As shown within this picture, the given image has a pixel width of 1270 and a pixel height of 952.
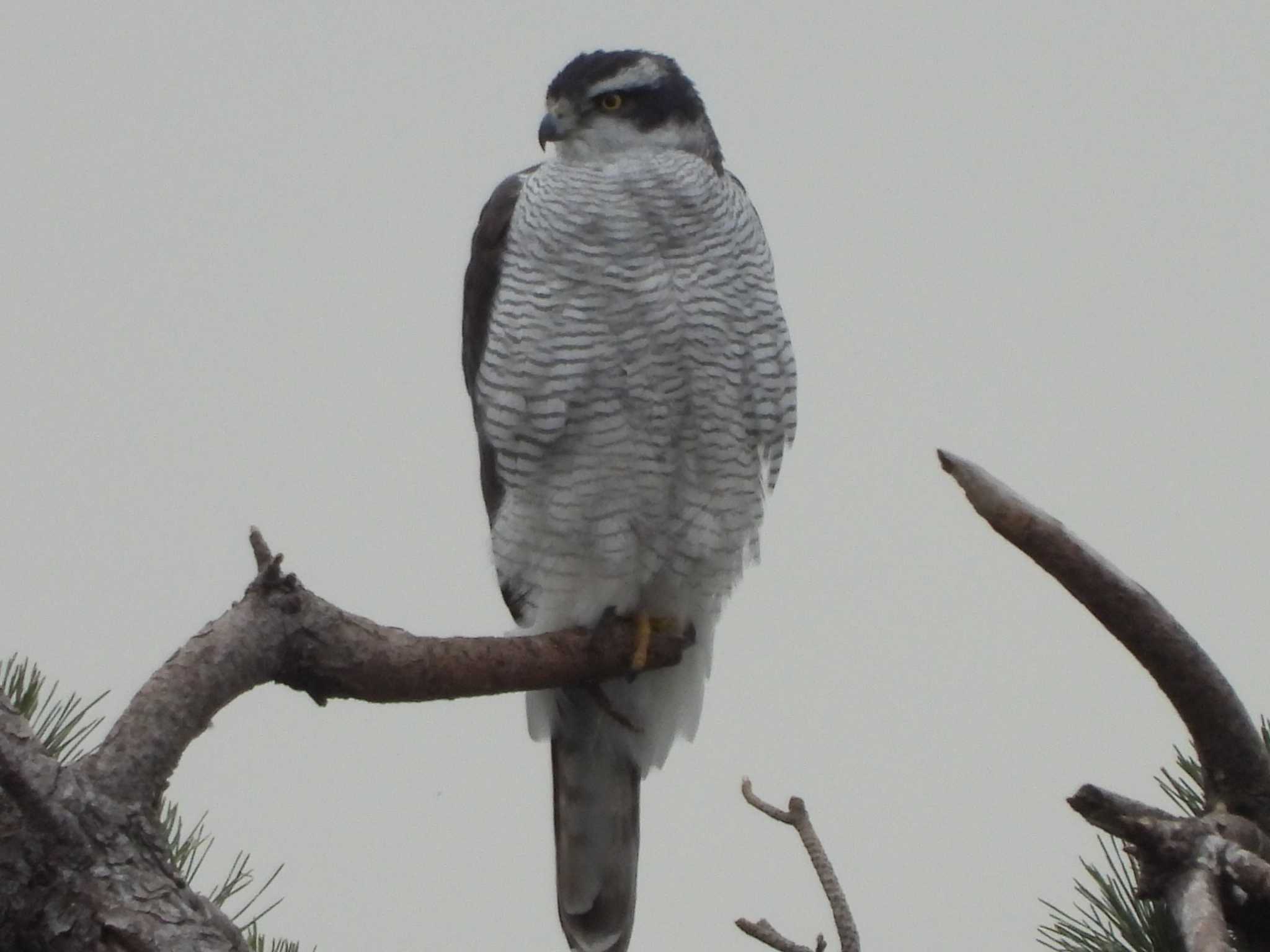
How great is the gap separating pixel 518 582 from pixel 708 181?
52.7 inches

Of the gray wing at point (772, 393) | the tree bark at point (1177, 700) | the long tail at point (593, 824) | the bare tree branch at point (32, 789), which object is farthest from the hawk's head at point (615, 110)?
the bare tree branch at point (32, 789)

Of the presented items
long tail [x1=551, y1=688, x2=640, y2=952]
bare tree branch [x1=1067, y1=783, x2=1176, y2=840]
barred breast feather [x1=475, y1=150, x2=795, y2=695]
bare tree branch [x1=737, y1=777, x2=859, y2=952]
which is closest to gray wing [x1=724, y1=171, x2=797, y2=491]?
barred breast feather [x1=475, y1=150, x2=795, y2=695]

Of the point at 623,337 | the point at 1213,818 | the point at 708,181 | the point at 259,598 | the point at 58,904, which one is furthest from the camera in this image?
the point at 708,181

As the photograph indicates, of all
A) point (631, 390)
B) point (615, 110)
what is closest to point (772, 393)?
point (631, 390)

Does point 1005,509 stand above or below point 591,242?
below

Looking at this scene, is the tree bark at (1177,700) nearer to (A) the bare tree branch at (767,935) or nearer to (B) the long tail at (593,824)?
(A) the bare tree branch at (767,935)

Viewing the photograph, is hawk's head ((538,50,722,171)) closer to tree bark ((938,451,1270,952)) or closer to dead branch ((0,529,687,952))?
dead branch ((0,529,687,952))

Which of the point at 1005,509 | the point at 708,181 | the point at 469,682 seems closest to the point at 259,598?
the point at 469,682

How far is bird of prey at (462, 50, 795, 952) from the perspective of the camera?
4570 mm

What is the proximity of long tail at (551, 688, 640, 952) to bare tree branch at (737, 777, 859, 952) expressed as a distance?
6.91 ft

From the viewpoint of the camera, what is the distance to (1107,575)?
104 inches

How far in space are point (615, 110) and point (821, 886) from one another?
Answer: 2.92 metres

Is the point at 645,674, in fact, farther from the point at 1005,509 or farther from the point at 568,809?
the point at 1005,509

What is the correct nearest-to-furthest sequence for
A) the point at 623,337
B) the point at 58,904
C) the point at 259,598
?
1. the point at 58,904
2. the point at 259,598
3. the point at 623,337
